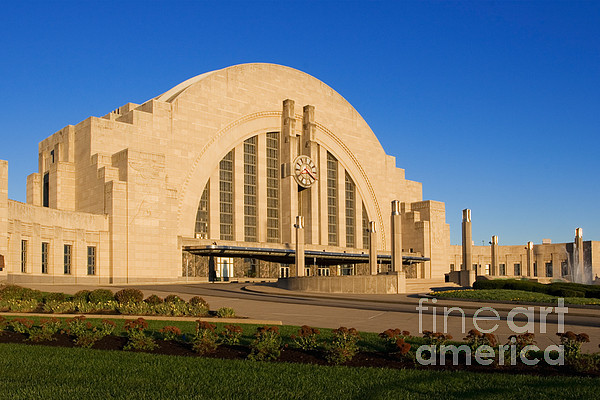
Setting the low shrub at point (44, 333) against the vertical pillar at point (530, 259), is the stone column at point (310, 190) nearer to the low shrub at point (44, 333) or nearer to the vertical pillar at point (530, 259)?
the vertical pillar at point (530, 259)

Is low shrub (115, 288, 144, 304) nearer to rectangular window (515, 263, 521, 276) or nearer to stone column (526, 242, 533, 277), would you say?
stone column (526, 242, 533, 277)

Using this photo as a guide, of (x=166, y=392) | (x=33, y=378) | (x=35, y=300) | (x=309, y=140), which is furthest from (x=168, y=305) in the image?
(x=309, y=140)

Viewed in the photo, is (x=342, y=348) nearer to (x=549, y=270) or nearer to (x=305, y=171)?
(x=305, y=171)

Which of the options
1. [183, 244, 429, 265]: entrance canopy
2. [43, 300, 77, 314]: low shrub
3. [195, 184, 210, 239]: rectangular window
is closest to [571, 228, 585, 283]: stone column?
[183, 244, 429, 265]: entrance canopy

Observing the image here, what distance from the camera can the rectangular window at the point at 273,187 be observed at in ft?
221

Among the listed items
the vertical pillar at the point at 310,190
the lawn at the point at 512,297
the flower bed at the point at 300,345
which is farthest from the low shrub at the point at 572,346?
the vertical pillar at the point at 310,190

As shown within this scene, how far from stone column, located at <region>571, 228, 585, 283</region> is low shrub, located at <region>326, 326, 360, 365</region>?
73202 millimetres

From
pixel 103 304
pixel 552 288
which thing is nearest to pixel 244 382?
pixel 103 304

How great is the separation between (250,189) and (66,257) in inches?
923

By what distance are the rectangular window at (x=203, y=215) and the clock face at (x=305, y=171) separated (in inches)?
415

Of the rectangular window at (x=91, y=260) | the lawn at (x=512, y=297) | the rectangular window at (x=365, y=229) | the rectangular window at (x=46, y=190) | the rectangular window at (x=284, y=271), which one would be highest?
the rectangular window at (x=46, y=190)

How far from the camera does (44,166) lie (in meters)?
60.3

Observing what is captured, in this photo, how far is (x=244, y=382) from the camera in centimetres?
988

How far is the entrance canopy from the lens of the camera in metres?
56.3
